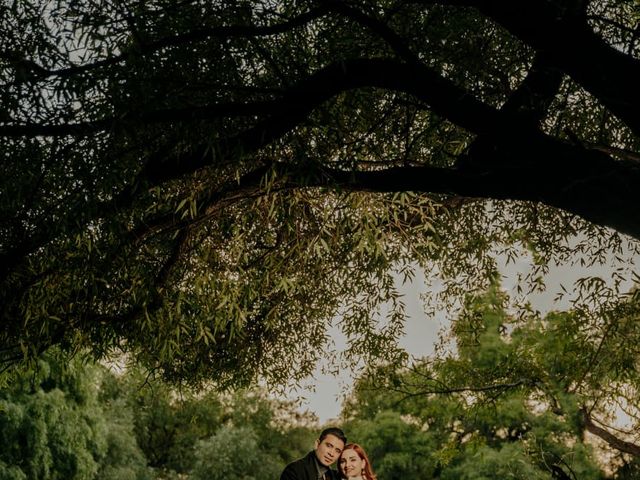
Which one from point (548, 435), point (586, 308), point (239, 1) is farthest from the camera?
point (548, 435)

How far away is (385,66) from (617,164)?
58.3 inches

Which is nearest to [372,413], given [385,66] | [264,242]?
[264,242]

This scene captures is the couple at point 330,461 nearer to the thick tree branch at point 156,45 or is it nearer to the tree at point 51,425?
the thick tree branch at point 156,45

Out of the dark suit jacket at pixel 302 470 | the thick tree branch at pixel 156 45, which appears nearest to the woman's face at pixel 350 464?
the dark suit jacket at pixel 302 470

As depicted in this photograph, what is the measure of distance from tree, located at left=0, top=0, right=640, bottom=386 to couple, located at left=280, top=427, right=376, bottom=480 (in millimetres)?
1532

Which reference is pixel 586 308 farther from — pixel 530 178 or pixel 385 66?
pixel 385 66

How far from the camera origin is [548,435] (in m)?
24.3

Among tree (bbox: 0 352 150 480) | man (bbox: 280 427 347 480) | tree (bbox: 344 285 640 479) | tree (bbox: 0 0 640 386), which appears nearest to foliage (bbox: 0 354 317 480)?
tree (bbox: 0 352 150 480)

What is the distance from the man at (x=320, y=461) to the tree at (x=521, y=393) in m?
0.92

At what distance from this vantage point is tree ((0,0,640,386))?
13.1 feet

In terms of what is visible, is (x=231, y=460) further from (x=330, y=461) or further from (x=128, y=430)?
(x=330, y=461)

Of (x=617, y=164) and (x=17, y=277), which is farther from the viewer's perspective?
(x=17, y=277)

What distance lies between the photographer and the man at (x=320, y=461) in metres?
6.39

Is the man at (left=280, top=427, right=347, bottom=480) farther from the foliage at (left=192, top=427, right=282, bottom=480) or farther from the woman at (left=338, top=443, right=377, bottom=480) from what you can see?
the foliage at (left=192, top=427, right=282, bottom=480)
